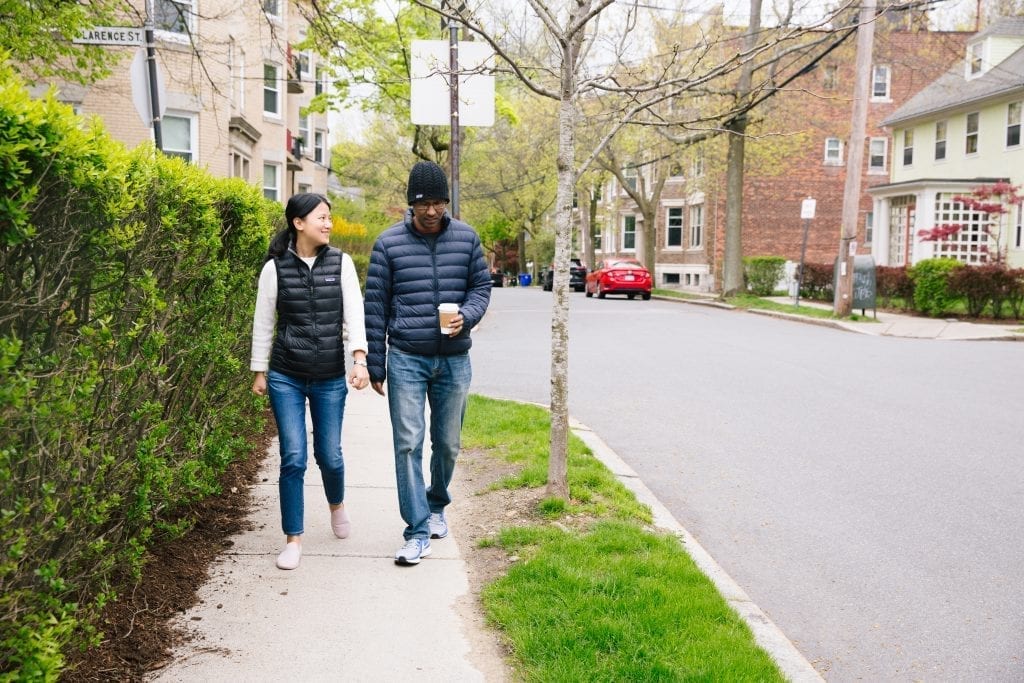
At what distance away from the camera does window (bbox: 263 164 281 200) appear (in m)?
34.3

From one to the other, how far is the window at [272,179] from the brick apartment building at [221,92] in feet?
0.11

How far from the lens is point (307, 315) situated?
5.23m

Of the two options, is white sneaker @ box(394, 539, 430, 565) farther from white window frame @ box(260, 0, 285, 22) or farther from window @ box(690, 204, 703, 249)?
window @ box(690, 204, 703, 249)

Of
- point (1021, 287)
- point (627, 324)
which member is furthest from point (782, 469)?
point (1021, 287)

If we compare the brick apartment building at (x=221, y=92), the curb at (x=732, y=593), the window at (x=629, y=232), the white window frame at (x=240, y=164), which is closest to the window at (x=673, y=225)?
the window at (x=629, y=232)

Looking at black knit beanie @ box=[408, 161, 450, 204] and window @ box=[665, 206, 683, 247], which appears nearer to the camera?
black knit beanie @ box=[408, 161, 450, 204]

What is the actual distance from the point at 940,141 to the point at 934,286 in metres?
15.7

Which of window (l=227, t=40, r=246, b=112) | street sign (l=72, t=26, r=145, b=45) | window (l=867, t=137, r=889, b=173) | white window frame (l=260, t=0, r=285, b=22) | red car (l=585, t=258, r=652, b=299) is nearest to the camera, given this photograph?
street sign (l=72, t=26, r=145, b=45)

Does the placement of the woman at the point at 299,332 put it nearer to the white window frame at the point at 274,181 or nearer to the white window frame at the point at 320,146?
the white window frame at the point at 274,181

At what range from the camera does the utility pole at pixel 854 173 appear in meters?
22.3

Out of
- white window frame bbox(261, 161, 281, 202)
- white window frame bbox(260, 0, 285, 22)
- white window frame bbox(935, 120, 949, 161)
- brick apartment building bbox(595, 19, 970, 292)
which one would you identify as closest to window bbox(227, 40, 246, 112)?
white window frame bbox(260, 0, 285, 22)

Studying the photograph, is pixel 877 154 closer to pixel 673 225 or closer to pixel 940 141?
pixel 673 225

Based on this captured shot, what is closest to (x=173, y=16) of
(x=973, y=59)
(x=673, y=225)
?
(x=973, y=59)

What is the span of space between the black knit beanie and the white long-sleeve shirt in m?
0.50
